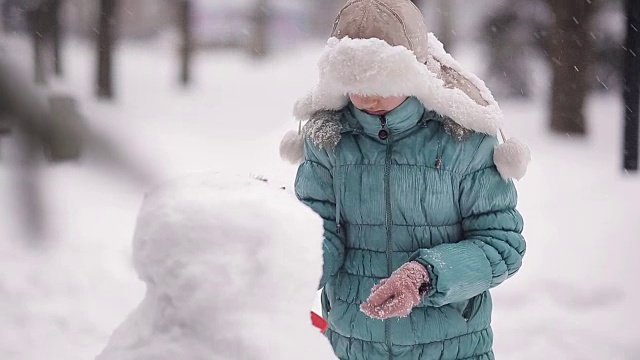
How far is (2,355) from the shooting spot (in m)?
3.98

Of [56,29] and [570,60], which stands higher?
[56,29]

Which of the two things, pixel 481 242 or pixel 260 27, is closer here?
pixel 481 242

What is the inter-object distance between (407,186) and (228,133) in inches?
223

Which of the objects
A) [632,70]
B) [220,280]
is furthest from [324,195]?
[632,70]

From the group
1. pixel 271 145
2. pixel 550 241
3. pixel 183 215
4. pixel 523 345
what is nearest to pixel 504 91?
pixel 271 145

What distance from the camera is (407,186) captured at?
1946 millimetres

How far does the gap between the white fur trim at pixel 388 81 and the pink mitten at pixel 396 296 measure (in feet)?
1.38

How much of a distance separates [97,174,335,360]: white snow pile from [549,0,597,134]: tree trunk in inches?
289

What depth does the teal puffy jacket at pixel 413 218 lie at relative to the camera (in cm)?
193

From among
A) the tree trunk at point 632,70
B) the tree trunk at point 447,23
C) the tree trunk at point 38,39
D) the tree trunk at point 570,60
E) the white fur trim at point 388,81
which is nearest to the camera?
the tree trunk at point 38,39

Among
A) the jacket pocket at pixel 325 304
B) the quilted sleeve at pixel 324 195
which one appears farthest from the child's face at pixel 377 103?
the jacket pocket at pixel 325 304

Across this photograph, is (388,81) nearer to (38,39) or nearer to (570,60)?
(38,39)

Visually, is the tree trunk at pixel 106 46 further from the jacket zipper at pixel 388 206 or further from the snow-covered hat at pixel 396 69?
the jacket zipper at pixel 388 206

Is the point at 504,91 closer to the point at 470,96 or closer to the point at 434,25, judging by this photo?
the point at 434,25
